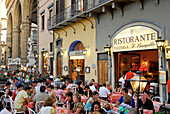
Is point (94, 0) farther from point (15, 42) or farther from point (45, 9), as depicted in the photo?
point (15, 42)

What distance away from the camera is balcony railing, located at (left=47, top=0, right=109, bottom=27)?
15.7 meters

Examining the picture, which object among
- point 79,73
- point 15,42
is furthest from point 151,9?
point 15,42

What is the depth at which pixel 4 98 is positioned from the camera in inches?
378

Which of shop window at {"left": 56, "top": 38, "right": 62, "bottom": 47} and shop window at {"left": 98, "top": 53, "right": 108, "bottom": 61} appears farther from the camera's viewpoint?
shop window at {"left": 56, "top": 38, "right": 62, "bottom": 47}

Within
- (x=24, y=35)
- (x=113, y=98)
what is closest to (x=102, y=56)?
(x=113, y=98)

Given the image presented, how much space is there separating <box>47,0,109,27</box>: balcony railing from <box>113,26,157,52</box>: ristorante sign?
2709 mm

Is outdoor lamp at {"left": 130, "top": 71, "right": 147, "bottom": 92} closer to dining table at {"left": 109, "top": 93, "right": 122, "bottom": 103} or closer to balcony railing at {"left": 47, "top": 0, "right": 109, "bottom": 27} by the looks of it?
dining table at {"left": 109, "top": 93, "right": 122, "bottom": 103}

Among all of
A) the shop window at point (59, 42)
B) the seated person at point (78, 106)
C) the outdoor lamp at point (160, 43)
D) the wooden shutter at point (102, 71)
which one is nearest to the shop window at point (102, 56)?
the wooden shutter at point (102, 71)

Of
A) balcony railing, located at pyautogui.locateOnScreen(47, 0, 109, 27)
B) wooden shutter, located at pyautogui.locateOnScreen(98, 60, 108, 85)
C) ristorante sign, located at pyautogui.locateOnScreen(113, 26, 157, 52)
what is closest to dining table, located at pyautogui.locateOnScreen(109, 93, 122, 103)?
ristorante sign, located at pyautogui.locateOnScreen(113, 26, 157, 52)

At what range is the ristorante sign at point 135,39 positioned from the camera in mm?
11005

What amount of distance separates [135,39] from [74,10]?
26.4 feet

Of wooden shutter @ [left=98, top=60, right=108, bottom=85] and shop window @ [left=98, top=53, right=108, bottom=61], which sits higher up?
shop window @ [left=98, top=53, right=108, bottom=61]

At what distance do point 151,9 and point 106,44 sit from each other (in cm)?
442

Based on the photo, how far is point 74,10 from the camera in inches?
719
